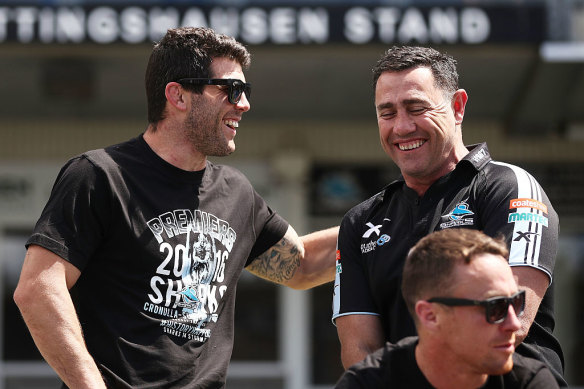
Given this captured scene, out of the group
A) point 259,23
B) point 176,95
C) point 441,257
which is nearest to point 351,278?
point 441,257

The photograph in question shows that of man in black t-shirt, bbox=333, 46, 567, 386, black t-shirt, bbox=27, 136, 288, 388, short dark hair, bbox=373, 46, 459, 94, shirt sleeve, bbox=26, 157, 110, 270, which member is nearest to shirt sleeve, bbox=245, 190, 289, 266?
black t-shirt, bbox=27, 136, 288, 388

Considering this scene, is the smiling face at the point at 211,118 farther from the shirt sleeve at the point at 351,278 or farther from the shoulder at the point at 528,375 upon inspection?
the shoulder at the point at 528,375

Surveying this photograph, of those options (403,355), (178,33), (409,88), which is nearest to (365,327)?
(403,355)

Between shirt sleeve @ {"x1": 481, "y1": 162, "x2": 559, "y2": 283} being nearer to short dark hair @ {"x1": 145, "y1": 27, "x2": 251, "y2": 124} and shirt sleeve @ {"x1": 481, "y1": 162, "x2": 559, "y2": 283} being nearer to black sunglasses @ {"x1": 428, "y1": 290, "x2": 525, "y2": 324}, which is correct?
black sunglasses @ {"x1": 428, "y1": 290, "x2": 525, "y2": 324}

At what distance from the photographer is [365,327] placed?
3.77 metres

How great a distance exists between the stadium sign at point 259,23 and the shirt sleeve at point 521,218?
589 centimetres

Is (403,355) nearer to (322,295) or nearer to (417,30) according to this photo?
(417,30)

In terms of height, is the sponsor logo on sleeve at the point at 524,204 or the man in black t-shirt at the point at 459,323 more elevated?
the sponsor logo on sleeve at the point at 524,204

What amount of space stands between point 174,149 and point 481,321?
1628 mm

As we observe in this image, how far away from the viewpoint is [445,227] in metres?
3.64

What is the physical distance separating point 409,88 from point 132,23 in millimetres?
6057

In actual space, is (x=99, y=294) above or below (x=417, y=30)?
below

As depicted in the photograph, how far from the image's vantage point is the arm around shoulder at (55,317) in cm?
366

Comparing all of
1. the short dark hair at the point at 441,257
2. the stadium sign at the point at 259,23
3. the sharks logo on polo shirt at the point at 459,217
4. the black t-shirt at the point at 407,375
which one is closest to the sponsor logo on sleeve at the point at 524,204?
the sharks logo on polo shirt at the point at 459,217
